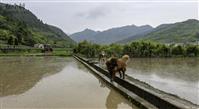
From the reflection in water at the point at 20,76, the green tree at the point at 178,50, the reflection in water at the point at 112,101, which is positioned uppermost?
the green tree at the point at 178,50

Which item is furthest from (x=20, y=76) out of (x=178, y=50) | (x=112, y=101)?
(x=178, y=50)

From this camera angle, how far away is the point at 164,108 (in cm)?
896

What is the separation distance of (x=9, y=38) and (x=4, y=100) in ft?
332

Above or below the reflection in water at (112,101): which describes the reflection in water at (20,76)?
below

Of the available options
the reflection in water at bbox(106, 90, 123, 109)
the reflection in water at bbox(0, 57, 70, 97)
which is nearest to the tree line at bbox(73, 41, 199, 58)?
the reflection in water at bbox(0, 57, 70, 97)

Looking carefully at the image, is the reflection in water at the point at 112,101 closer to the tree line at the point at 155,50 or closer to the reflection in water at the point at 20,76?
the reflection in water at the point at 20,76

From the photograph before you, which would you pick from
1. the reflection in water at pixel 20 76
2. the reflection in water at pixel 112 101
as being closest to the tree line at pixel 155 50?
the reflection in water at pixel 20 76

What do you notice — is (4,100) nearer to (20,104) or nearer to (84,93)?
(20,104)

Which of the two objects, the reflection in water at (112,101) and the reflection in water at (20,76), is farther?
the reflection in water at (20,76)

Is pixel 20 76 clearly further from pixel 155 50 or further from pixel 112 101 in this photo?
pixel 155 50

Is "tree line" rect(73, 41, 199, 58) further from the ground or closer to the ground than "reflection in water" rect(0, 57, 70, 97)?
further from the ground

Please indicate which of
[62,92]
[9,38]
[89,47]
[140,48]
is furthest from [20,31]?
[62,92]

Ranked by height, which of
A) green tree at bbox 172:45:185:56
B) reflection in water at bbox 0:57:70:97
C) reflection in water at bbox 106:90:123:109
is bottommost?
reflection in water at bbox 0:57:70:97

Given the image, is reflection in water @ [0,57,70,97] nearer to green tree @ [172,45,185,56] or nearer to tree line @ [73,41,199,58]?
tree line @ [73,41,199,58]
